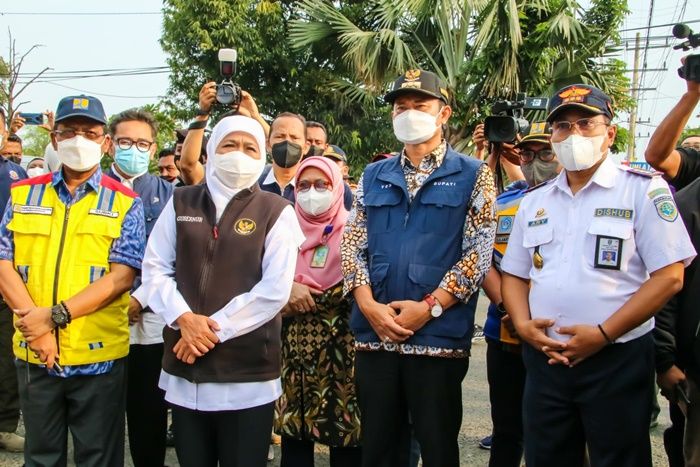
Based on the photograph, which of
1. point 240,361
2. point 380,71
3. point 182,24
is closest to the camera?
point 240,361

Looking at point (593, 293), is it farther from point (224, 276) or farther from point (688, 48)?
point (224, 276)

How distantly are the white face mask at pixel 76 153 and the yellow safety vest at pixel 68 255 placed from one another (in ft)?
0.43

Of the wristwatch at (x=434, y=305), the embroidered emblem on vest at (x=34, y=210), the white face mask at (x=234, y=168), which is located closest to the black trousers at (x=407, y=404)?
the wristwatch at (x=434, y=305)

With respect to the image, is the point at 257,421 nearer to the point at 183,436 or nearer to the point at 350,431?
the point at 183,436

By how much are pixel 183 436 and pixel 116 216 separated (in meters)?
1.05

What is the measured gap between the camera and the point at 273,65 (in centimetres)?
1395

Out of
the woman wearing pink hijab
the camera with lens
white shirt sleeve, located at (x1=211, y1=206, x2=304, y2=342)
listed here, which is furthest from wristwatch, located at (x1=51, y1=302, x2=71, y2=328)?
the camera with lens

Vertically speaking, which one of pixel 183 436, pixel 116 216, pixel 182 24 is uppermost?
pixel 182 24

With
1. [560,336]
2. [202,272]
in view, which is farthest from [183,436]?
[560,336]

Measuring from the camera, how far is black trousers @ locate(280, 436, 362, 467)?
3168 millimetres

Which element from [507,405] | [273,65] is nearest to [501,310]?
[507,405]

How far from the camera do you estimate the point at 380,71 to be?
11547 mm

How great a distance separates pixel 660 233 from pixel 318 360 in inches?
66.0

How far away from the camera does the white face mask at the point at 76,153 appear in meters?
2.91
